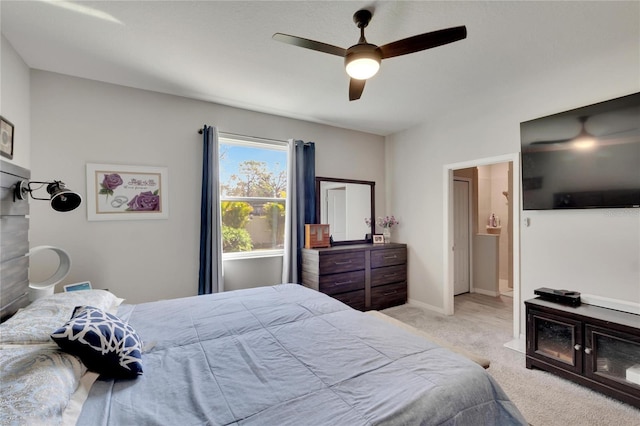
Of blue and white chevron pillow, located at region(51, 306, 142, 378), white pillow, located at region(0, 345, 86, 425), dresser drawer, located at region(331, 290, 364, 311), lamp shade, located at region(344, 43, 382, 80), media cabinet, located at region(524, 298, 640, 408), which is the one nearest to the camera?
white pillow, located at region(0, 345, 86, 425)

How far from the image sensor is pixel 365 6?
1.83 m

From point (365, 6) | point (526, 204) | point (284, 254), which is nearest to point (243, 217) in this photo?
point (284, 254)

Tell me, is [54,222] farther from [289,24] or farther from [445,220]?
[445,220]

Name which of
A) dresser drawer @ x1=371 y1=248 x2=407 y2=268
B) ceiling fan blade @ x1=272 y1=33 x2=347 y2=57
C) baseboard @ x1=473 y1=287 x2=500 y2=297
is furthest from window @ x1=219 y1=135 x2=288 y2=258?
baseboard @ x1=473 y1=287 x2=500 y2=297

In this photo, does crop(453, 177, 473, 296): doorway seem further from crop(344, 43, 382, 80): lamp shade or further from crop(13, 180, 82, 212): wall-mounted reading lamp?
crop(13, 180, 82, 212): wall-mounted reading lamp

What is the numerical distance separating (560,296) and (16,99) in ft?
15.7

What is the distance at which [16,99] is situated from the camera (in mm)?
2303

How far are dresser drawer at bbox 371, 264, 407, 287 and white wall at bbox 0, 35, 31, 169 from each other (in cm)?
384

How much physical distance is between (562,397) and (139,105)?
4.50 meters

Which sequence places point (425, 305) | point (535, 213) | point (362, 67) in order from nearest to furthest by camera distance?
1. point (362, 67)
2. point (535, 213)
3. point (425, 305)

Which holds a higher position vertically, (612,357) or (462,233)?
(462,233)

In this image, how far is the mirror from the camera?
4.19 meters

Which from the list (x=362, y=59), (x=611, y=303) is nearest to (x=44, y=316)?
(x=362, y=59)

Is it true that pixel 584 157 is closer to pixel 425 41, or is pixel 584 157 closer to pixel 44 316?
pixel 425 41
